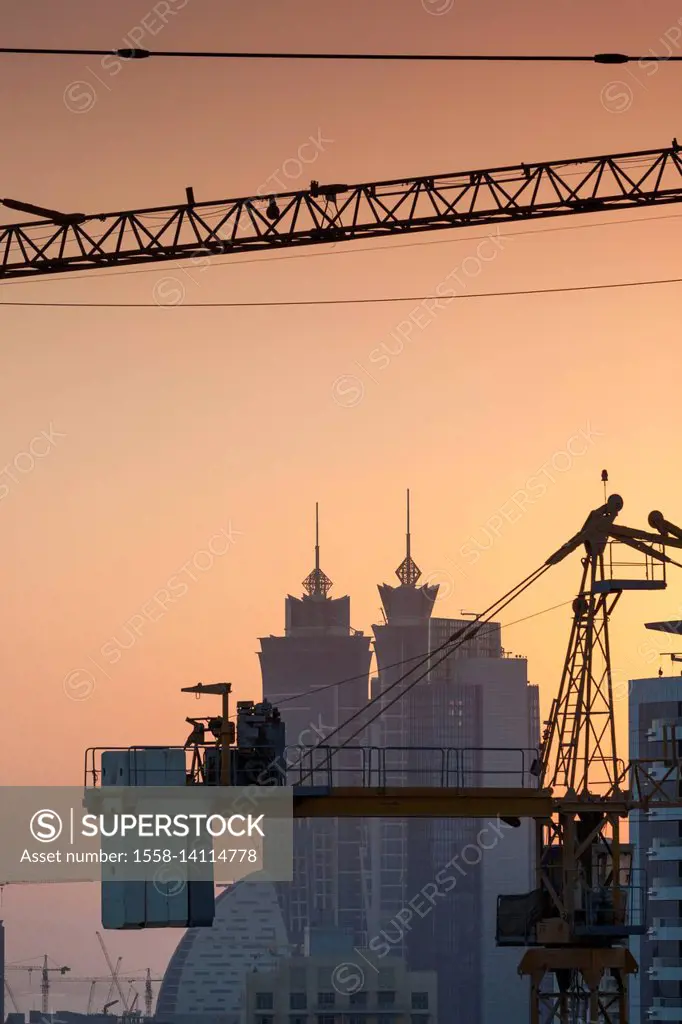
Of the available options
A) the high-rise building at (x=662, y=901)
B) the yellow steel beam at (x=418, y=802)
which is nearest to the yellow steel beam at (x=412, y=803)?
the yellow steel beam at (x=418, y=802)

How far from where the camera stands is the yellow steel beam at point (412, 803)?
230 ft

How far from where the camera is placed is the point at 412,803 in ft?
230

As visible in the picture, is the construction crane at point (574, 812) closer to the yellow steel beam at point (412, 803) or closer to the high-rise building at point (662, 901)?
the yellow steel beam at point (412, 803)

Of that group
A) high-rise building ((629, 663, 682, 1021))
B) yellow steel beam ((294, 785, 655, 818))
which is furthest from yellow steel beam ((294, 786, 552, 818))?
high-rise building ((629, 663, 682, 1021))

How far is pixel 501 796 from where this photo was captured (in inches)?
2817

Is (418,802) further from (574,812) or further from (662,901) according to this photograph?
(662,901)

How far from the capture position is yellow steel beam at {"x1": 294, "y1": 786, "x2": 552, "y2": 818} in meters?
70.1

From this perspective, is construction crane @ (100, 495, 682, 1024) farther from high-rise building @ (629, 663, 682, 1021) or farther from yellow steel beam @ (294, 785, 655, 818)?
high-rise building @ (629, 663, 682, 1021)

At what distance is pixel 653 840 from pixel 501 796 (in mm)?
111854

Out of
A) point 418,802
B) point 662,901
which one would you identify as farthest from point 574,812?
point 662,901

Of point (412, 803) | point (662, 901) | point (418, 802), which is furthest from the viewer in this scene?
point (662, 901)

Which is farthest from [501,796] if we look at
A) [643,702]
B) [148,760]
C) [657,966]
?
[643,702]

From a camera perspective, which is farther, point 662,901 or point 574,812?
point 662,901

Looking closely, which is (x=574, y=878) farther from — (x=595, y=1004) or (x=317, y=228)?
(x=317, y=228)
